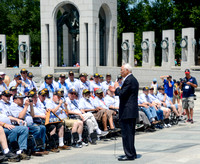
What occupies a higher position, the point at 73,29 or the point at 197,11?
the point at 197,11

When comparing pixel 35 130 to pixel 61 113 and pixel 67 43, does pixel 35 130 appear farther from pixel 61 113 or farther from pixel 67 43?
pixel 67 43

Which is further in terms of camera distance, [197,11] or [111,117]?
[197,11]

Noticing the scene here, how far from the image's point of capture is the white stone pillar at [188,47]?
3297 cm

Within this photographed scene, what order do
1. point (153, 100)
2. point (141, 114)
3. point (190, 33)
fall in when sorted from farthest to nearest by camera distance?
1. point (190, 33)
2. point (153, 100)
3. point (141, 114)

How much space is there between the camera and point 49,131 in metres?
9.33

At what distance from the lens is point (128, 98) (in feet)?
25.1

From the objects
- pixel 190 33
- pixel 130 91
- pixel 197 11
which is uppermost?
pixel 197 11

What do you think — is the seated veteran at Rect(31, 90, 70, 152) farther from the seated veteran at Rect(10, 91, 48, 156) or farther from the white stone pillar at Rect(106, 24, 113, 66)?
the white stone pillar at Rect(106, 24, 113, 66)

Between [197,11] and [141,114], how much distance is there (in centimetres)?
3369

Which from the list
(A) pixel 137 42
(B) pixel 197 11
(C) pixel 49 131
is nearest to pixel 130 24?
(A) pixel 137 42

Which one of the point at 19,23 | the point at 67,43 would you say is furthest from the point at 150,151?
the point at 19,23

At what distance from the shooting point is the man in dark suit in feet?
24.9

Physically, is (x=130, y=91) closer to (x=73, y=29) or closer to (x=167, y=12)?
(x=73, y=29)

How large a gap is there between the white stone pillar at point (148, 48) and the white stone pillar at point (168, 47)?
986 millimetres
